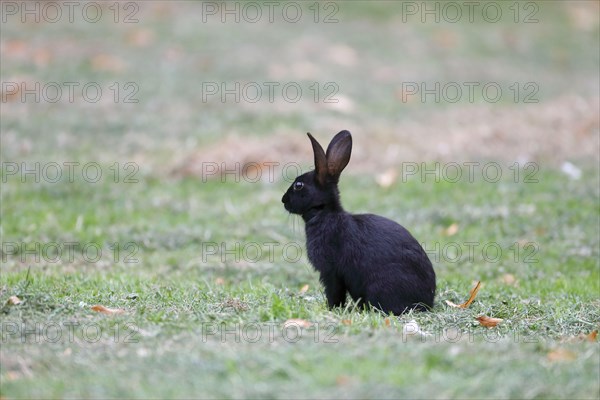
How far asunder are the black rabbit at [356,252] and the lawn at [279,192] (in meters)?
0.35

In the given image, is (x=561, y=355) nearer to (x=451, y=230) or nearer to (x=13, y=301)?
(x=13, y=301)

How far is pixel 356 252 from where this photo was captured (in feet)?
22.1

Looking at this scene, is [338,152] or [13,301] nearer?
[13,301]

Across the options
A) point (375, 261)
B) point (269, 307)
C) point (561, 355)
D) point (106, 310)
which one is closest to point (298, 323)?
point (269, 307)

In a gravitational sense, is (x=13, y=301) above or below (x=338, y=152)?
below

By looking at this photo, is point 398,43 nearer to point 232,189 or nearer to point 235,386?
point 232,189

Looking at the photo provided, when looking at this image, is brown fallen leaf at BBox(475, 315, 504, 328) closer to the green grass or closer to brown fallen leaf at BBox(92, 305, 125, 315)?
the green grass

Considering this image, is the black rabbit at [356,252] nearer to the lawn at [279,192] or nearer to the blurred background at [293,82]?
the lawn at [279,192]

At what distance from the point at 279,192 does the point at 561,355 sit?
22.7ft

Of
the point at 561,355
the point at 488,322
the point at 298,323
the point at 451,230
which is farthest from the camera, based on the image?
the point at 451,230

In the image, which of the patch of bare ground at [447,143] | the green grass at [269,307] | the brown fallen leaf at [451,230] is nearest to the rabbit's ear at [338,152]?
the green grass at [269,307]

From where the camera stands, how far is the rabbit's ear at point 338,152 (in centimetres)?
688

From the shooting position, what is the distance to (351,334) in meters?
5.62

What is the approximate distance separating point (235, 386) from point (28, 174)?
826 cm
